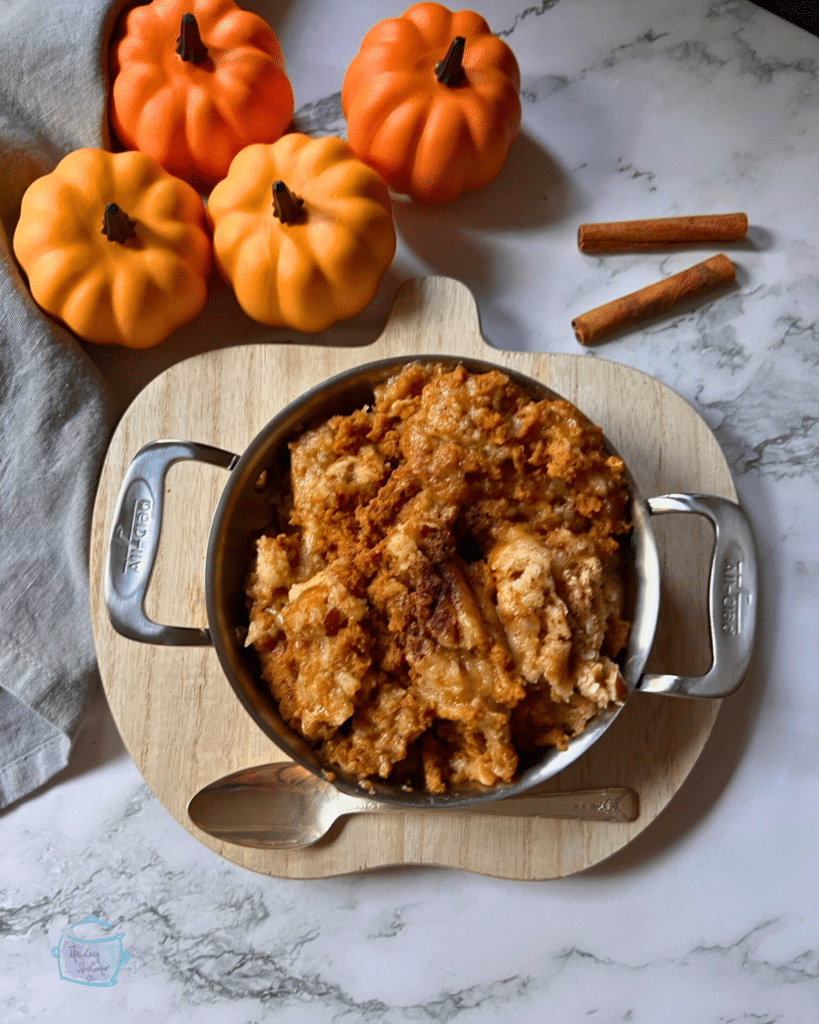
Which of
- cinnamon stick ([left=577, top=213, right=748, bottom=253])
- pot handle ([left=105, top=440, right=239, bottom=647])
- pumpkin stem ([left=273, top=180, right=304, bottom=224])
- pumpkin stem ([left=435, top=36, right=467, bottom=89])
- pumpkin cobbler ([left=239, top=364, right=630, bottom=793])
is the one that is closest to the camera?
pumpkin cobbler ([left=239, top=364, right=630, bottom=793])

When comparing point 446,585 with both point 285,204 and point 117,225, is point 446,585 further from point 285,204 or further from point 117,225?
point 117,225

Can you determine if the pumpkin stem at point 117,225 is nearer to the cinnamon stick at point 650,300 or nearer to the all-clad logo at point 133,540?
the all-clad logo at point 133,540

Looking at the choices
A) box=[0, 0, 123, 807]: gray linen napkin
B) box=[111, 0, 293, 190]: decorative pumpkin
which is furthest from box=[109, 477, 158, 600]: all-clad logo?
box=[111, 0, 293, 190]: decorative pumpkin

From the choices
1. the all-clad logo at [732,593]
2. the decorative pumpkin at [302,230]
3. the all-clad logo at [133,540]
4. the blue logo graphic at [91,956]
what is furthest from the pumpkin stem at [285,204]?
the blue logo graphic at [91,956]

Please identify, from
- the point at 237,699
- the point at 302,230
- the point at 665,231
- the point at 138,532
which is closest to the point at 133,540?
the point at 138,532

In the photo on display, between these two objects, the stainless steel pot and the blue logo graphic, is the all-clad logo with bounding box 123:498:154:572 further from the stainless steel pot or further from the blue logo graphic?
the blue logo graphic

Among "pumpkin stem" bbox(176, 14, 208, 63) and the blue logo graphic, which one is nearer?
"pumpkin stem" bbox(176, 14, 208, 63)

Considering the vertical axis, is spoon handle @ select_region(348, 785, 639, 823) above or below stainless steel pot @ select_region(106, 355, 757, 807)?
below

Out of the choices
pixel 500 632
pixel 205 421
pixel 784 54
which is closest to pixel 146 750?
pixel 205 421
